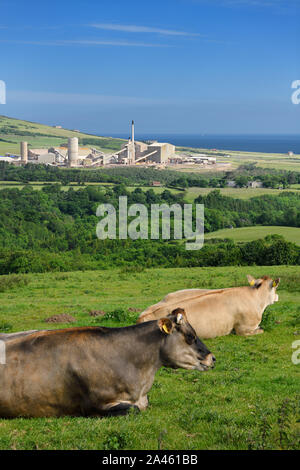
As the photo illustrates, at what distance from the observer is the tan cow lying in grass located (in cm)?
1229

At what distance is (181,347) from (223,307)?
4.86 meters

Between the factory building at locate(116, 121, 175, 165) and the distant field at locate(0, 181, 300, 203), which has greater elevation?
the factory building at locate(116, 121, 175, 165)

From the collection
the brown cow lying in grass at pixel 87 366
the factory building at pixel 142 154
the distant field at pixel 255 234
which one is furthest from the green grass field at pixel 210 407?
the factory building at pixel 142 154

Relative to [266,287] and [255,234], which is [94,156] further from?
[266,287]

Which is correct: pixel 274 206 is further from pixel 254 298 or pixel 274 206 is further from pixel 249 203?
pixel 254 298

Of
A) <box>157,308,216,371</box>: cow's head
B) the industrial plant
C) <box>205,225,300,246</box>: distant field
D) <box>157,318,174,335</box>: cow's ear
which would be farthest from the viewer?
the industrial plant

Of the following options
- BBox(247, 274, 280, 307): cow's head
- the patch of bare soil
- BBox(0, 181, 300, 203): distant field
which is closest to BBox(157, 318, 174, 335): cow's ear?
BBox(247, 274, 280, 307): cow's head

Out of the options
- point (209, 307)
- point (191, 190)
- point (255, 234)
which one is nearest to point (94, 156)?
point (191, 190)

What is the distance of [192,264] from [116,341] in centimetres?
2838

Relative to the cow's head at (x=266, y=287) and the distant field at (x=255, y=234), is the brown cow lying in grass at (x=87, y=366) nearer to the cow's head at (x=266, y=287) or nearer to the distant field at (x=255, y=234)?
the cow's head at (x=266, y=287)

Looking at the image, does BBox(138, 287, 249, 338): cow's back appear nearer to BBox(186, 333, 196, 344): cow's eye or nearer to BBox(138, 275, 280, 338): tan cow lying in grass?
BBox(138, 275, 280, 338): tan cow lying in grass

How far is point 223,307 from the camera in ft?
41.5

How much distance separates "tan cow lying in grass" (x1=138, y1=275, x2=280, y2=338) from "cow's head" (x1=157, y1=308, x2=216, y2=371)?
3.80 m

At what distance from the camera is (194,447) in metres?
6.12
